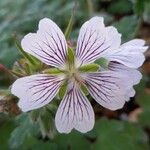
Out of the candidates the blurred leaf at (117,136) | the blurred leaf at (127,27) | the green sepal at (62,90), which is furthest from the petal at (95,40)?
the blurred leaf at (117,136)

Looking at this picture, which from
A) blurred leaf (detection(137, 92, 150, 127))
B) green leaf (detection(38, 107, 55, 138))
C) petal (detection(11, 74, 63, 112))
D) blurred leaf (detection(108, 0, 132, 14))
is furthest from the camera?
blurred leaf (detection(108, 0, 132, 14))

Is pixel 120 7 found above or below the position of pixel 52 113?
below

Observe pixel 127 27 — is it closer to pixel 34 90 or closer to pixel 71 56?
pixel 71 56

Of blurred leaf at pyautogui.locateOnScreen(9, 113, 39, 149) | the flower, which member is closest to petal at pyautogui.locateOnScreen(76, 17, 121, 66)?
the flower

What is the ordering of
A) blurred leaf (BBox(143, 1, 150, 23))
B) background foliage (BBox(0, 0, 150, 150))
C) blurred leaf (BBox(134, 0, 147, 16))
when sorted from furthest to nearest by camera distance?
blurred leaf (BBox(143, 1, 150, 23))
blurred leaf (BBox(134, 0, 147, 16))
background foliage (BBox(0, 0, 150, 150))

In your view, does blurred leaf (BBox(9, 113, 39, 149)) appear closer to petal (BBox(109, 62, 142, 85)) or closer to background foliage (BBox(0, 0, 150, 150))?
background foliage (BBox(0, 0, 150, 150))

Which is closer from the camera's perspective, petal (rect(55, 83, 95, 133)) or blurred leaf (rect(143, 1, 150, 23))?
petal (rect(55, 83, 95, 133))

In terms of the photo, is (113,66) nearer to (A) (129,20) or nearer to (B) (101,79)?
(B) (101,79)

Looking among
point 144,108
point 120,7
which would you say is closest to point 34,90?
point 144,108
